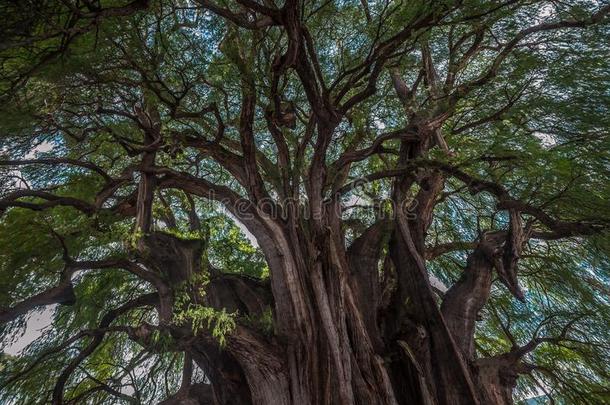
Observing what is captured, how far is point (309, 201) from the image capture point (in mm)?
3312

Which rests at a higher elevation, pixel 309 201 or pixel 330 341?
pixel 309 201

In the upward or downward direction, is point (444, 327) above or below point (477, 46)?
below

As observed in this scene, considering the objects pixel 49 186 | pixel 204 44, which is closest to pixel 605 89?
pixel 204 44

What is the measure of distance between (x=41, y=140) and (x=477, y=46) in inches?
156

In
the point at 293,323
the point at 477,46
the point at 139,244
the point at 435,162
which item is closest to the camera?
the point at 139,244

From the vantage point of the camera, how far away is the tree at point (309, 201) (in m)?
2.47

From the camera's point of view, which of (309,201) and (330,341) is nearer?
(330,341)

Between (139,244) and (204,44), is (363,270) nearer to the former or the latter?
(139,244)

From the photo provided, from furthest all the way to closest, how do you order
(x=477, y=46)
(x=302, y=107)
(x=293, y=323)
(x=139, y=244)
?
1. (x=302, y=107)
2. (x=477, y=46)
3. (x=293, y=323)
4. (x=139, y=244)

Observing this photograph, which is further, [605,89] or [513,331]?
[513,331]

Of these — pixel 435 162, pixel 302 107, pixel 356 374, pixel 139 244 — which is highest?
pixel 302 107

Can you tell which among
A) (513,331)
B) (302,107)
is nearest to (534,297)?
(513,331)

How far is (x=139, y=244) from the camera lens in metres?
2.46

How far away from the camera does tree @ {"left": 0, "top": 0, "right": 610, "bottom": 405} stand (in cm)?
247
